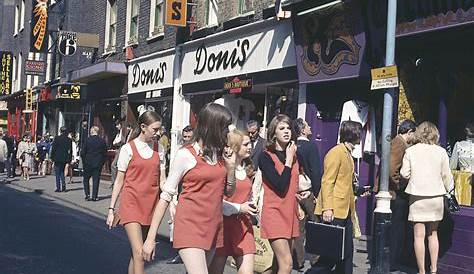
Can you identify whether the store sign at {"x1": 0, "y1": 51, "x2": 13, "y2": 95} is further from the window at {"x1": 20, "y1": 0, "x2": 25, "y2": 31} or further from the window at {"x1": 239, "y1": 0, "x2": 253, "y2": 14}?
the window at {"x1": 239, "y1": 0, "x2": 253, "y2": 14}

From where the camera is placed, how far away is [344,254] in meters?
7.13

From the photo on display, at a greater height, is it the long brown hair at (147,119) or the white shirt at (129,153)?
the long brown hair at (147,119)

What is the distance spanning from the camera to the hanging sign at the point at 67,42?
2602 centimetres

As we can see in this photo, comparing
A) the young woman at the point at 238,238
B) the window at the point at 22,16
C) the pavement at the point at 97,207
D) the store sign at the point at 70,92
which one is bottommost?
the pavement at the point at 97,207

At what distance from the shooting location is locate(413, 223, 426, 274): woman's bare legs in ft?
27.9

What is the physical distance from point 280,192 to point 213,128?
1.49 metres

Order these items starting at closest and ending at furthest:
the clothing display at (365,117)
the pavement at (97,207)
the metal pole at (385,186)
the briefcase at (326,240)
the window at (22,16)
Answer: the briefcase at (326,240) < the metal pole at (385,186) < the pavement at (97,207) < the clothing display at (365,117) < the window at (22,16)

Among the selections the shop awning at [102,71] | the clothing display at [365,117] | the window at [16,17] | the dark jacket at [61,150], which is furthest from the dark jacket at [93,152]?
the window at [16,17]

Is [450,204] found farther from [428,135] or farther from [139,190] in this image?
[139,190]

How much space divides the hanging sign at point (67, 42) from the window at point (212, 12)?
9.73 meters

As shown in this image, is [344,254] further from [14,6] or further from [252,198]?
[14,6]

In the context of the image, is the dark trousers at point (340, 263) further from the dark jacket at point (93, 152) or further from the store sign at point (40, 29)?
the store sign at point (40, 29)

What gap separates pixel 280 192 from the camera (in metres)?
6.29

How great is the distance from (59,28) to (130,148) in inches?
1021
